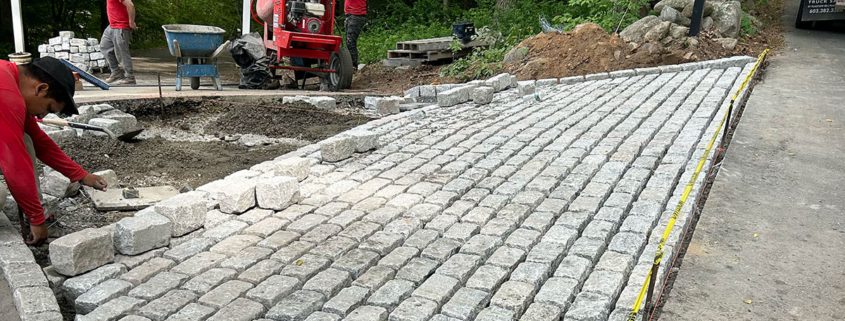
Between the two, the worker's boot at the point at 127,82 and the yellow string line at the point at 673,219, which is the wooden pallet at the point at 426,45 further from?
the yellow string line at the point at 673,219

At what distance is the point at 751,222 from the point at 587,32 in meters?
7.44

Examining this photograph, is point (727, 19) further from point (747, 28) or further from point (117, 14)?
point (117, 14)

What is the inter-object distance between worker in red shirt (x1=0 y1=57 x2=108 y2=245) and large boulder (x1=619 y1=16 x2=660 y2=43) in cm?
1028

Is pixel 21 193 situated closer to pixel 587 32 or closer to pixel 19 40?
pixel 19 40

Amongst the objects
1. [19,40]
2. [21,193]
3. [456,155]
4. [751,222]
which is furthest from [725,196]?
[19,40]

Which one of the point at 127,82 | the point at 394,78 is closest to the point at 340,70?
the point at 394,78

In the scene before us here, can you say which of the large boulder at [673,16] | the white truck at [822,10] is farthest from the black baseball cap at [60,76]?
the white truck at [822,10]

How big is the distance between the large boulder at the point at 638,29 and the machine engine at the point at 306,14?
561cm

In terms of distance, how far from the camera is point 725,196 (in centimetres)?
557

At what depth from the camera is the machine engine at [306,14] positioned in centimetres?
1066

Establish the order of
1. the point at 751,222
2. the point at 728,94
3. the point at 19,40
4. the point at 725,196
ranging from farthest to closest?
the point at 19,40 → the point at 728,94 → the point at 725,196 → the point at 751,222

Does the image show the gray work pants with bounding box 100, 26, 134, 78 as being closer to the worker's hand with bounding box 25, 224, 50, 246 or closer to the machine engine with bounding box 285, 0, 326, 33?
the machine engine with bounding box 285, 0, 326, 33

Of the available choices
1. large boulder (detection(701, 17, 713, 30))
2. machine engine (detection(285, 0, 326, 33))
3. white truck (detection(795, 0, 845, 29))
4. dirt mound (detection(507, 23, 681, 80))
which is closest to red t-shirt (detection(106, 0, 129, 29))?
machine engine (detection(285, 0, 326, 33))

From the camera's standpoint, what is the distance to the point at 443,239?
14.5 feet
